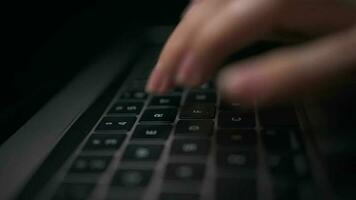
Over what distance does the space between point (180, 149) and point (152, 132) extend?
0.04m

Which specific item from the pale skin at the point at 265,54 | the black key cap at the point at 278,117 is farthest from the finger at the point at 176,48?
the black key cap at the point at 278,117

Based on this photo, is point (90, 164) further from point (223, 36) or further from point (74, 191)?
point (223, 36)

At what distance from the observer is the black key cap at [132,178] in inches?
13.1

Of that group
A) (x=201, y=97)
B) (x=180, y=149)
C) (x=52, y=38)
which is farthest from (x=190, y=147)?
(x=52, y=38)

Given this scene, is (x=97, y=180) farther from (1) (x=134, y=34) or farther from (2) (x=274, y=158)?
(1) (x=134, y=34)

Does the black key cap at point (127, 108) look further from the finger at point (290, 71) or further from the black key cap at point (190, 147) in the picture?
the finger at point (290, 71)

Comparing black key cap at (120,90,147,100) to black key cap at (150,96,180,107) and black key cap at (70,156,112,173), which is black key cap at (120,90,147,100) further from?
black key cap at (70,156,112,173)

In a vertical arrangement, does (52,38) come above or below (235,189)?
above

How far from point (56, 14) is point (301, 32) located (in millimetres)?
366

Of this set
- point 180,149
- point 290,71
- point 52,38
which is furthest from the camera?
point 52,38

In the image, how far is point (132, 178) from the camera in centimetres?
34

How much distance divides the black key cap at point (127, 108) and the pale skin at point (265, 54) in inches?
4.7

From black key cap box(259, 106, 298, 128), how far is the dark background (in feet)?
0.73

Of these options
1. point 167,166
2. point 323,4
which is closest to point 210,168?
point 167,166
